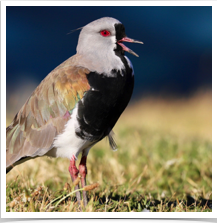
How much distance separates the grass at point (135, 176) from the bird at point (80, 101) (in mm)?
316

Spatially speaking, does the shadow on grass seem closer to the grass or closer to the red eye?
the grass

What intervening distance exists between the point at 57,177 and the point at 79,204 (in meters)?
1.21

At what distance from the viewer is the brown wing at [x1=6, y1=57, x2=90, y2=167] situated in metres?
2.83

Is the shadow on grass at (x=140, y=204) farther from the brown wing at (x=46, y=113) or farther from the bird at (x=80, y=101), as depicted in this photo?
the brown wing at (x=46, y=113)

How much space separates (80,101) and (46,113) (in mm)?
387

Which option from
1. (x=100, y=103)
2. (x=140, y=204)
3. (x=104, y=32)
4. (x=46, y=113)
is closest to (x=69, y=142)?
(x=46, y=113)

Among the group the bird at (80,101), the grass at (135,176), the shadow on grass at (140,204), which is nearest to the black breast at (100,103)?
the bird at (80,101)

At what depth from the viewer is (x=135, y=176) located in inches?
177

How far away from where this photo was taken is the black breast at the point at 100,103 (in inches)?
110

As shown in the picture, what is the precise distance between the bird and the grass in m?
0.32

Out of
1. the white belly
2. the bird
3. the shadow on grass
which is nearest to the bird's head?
the bird

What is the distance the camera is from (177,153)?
4.85 metres

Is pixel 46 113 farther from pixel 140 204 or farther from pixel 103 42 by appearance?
pixel 140 204

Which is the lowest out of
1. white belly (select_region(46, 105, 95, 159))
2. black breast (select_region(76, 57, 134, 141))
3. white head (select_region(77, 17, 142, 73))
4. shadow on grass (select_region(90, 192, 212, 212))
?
shadow on grass (select_region(90, 192, 212, 212))
